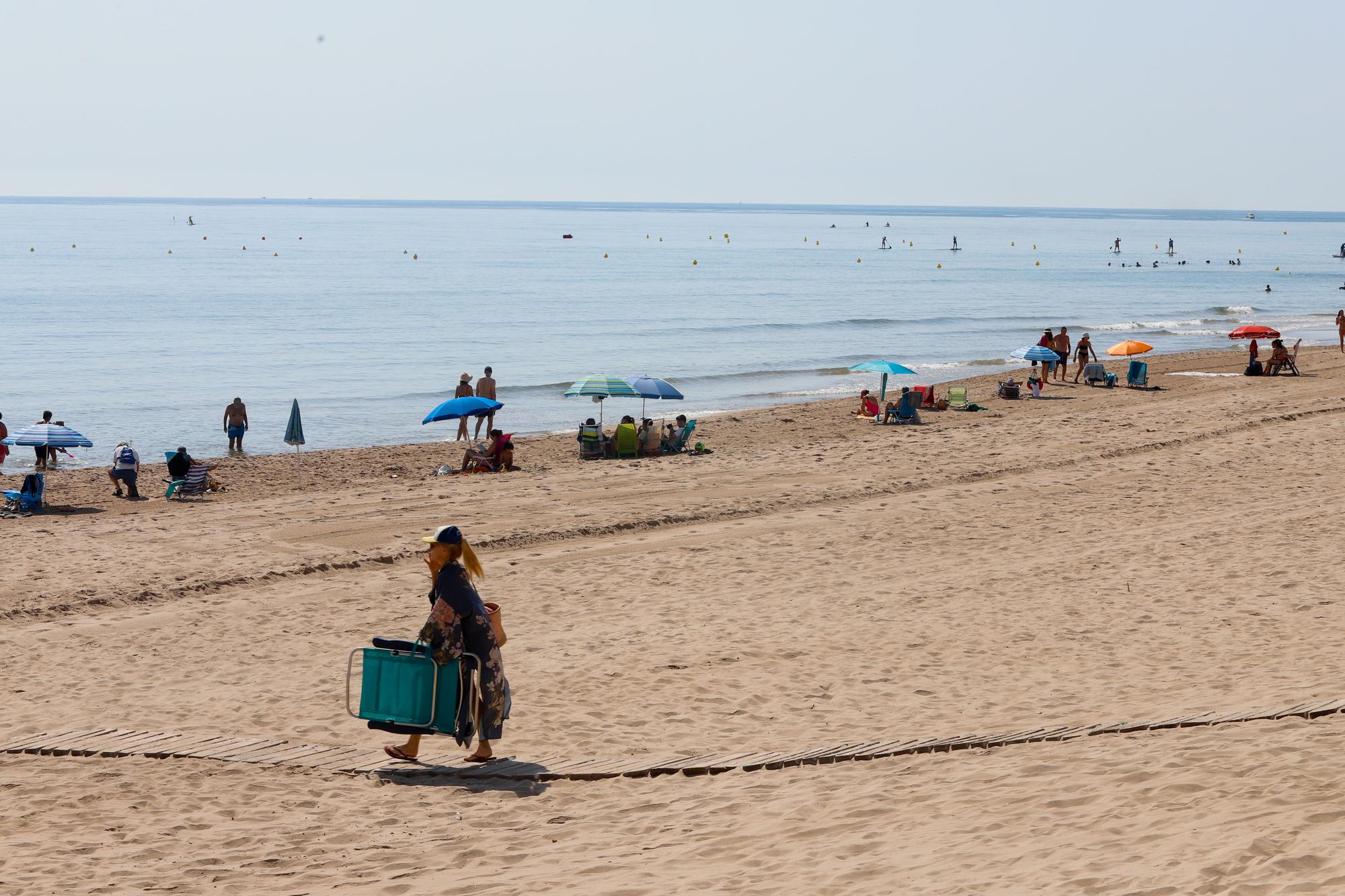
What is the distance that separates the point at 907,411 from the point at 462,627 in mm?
19809

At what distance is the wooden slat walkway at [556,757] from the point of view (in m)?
7.66

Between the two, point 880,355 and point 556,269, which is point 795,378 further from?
point 556,269

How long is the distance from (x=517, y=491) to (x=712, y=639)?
8133mm

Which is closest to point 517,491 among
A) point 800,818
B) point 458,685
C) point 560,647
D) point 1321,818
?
point 560,647

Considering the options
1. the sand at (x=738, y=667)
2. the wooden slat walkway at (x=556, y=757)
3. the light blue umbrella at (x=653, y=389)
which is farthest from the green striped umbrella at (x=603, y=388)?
the wooden slat walkway at (x=556, y=757)

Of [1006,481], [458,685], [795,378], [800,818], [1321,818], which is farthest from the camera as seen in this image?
[795,378]

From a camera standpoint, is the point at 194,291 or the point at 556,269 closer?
the point at 194,291

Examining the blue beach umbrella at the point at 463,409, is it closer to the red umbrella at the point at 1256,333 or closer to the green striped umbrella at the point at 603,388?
the green striped umbrella at the point at 603,388

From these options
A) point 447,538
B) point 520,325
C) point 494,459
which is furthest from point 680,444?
point 520,325

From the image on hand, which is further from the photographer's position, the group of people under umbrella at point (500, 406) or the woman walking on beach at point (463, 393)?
the woman walking on beach at point (463, 393)

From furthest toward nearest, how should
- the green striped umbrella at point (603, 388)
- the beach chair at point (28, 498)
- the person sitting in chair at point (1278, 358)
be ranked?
the person sitting in chair at point (1278, 358)
the green striped umbrella at point (603, 388)
the beach chair at point (28, 498)

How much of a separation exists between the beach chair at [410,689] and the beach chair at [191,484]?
1305 centimetres

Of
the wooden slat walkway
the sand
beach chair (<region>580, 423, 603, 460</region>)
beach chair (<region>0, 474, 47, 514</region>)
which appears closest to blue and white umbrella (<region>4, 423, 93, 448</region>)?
the sand

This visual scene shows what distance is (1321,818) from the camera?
19.2ft
